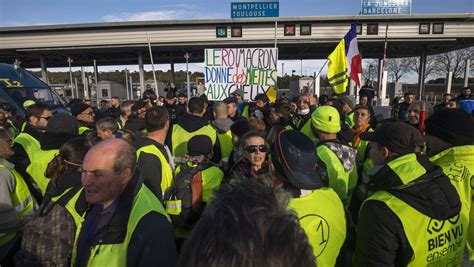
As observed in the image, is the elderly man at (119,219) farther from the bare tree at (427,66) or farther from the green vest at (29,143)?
the bare tree at (427,66)

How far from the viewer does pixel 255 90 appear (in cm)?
939

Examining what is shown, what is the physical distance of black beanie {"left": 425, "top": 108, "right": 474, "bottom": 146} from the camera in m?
2.68

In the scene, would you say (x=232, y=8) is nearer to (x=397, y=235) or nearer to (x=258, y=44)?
(x=258, y=44)

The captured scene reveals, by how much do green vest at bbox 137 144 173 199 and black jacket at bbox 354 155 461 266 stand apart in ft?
6.28

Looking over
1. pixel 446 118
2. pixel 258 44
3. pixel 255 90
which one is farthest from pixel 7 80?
pixel 258 44

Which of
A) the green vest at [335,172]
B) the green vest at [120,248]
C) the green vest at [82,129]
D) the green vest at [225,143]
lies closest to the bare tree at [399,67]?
the green vest at [225,143]

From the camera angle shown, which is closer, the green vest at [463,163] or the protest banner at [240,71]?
the green vest at [463,163]

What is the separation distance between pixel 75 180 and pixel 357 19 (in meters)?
22.0

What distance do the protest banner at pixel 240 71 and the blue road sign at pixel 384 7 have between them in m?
16.4

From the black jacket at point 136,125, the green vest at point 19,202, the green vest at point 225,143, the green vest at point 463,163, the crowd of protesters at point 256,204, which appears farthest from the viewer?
the black jacket at point 136,125

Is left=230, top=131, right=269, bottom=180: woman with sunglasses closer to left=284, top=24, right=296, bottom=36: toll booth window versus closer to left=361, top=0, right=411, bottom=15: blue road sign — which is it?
left=284, top=24, right=296, bottom=36: toll booth window

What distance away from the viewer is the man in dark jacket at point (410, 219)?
1944mm

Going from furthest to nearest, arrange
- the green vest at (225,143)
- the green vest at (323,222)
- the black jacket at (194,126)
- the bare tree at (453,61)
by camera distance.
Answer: the bare tree at (453,61)
the green vest at (225,143)
the black jacket at (194,126)
the green vest at (323,222)

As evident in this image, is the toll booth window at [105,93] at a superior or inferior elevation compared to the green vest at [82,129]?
superior
